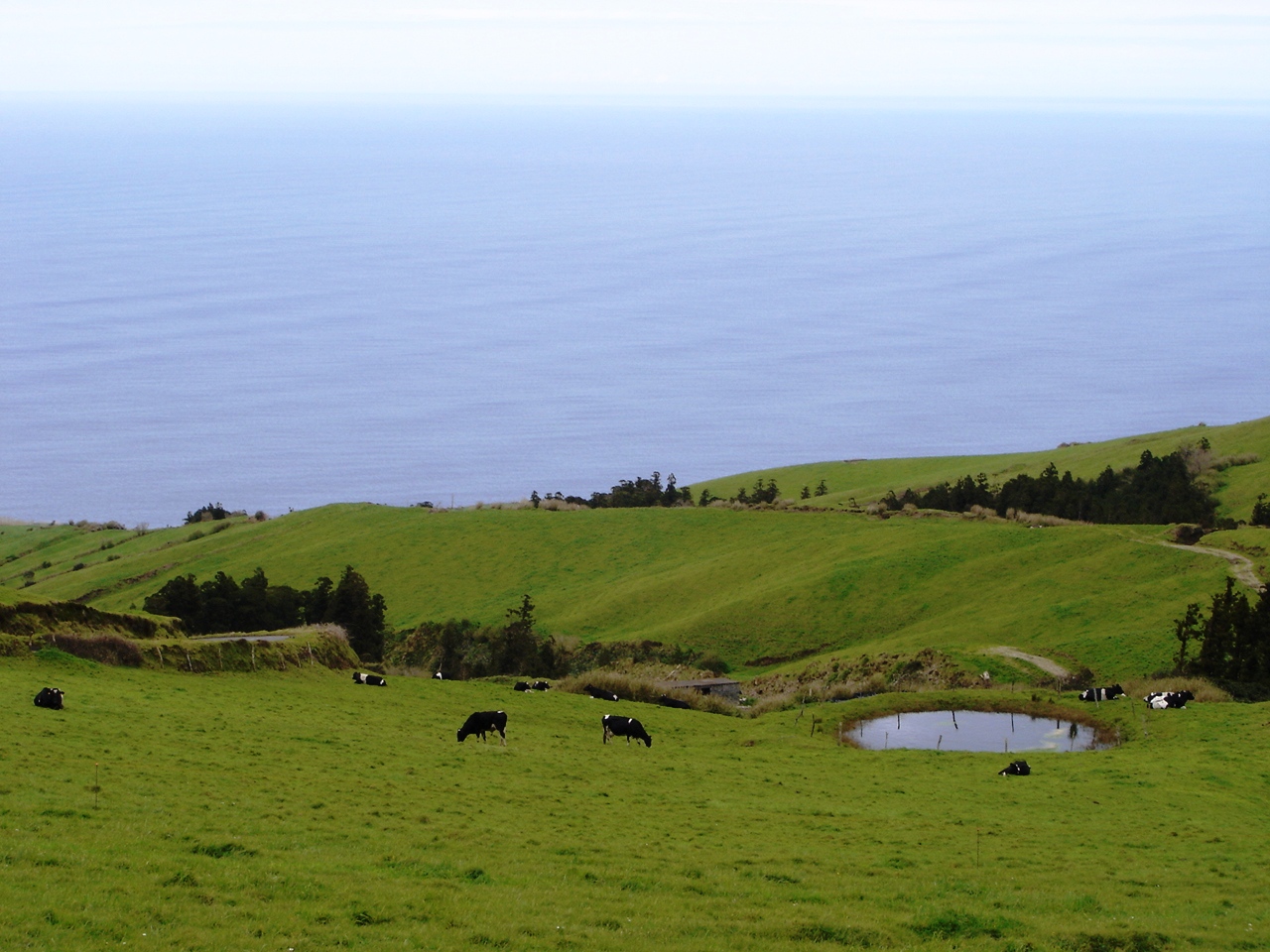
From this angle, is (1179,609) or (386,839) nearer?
(386,839)

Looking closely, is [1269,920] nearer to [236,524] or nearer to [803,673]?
[803,673]

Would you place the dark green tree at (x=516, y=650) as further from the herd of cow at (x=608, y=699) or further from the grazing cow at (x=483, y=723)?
the grazing cow at (x=483, y=723)

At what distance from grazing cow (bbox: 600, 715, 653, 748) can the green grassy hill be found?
1689 cm

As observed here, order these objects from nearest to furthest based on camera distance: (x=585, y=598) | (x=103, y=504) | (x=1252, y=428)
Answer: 1. (x=585, y=598)
2. (x=1252, y=428)
3. (x=103, y=504)

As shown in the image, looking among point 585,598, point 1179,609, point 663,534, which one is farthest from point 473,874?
point 663,534

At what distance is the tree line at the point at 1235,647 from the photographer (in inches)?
1748

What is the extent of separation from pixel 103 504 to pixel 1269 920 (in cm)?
16276

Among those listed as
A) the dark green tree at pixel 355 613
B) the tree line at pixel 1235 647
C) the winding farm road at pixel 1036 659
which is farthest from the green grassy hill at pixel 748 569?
the dark green tree at pixel 355 613

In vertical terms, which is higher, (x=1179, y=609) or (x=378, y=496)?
(x=378, y=496)

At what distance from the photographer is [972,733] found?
39375 mm

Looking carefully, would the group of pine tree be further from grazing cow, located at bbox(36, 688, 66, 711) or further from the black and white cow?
grazing cow, located at bbox(36, 688, 66, 711)

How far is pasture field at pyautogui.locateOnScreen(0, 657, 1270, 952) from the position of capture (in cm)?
1560

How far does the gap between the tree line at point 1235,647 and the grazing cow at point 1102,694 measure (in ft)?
16.0

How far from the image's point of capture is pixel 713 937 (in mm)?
15969
